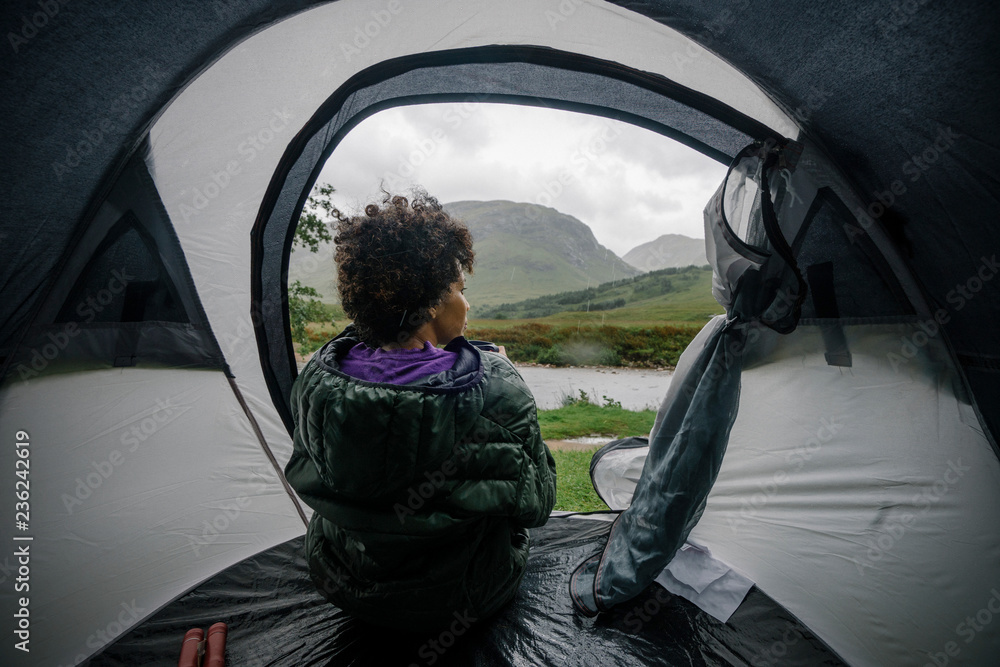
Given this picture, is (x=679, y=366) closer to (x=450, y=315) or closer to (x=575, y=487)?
(x=450, y=315)

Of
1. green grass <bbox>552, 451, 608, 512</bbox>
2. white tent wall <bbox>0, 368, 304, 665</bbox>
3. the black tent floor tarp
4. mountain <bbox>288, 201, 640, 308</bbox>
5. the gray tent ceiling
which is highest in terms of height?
mountain <bbox>288, 201, 640, 308</bbox>

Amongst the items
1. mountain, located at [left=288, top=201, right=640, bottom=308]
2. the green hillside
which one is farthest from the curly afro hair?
mountain, located at [left=288, top=201, right=640, bottom=308]

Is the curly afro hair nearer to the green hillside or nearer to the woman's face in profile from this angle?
the woman's face in profile

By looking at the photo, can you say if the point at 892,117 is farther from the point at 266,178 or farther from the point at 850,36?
the point at 266,178

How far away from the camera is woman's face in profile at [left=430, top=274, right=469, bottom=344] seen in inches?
45.3

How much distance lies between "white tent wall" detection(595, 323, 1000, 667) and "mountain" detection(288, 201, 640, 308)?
18.2m

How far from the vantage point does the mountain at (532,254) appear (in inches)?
989

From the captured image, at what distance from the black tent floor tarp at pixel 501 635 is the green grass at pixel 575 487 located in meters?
0.97

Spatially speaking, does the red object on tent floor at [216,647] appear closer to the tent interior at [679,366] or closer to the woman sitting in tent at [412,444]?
the tent interior at [679,366]

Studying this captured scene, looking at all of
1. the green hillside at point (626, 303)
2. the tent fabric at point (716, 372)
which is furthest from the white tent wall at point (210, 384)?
the green hillside at point (626, 303)

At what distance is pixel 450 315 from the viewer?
3.83 ft

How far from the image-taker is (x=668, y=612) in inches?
49.7

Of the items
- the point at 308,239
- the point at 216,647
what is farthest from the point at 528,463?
the point at 308,239

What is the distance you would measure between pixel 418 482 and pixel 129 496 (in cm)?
114
